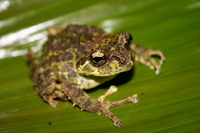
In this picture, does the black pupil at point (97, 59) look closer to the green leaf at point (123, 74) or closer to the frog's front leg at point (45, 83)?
the green leaf at point (123, 74)

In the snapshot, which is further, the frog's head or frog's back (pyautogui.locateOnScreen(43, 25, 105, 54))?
frog's back (pyautogui.locateOnScreen(43, 25, 105, 54))

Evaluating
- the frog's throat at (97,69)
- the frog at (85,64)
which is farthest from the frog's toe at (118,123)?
the frog's throat at (97,69)

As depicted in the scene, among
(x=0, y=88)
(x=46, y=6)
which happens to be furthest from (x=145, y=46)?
(x=0, y=88)

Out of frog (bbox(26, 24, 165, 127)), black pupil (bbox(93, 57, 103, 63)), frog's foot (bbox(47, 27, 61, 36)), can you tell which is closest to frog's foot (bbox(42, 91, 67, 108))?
frog (bbox(26, 24, 165, 127))

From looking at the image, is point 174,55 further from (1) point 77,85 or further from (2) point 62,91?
(2) point 62,91

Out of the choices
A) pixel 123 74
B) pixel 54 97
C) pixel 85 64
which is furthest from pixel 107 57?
pixel 54 97

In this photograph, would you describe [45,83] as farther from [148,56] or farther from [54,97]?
[148,56]

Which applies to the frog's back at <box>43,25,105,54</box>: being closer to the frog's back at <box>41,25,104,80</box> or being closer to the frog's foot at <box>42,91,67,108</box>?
the frog's back at <box>41,25,104,80</box>
